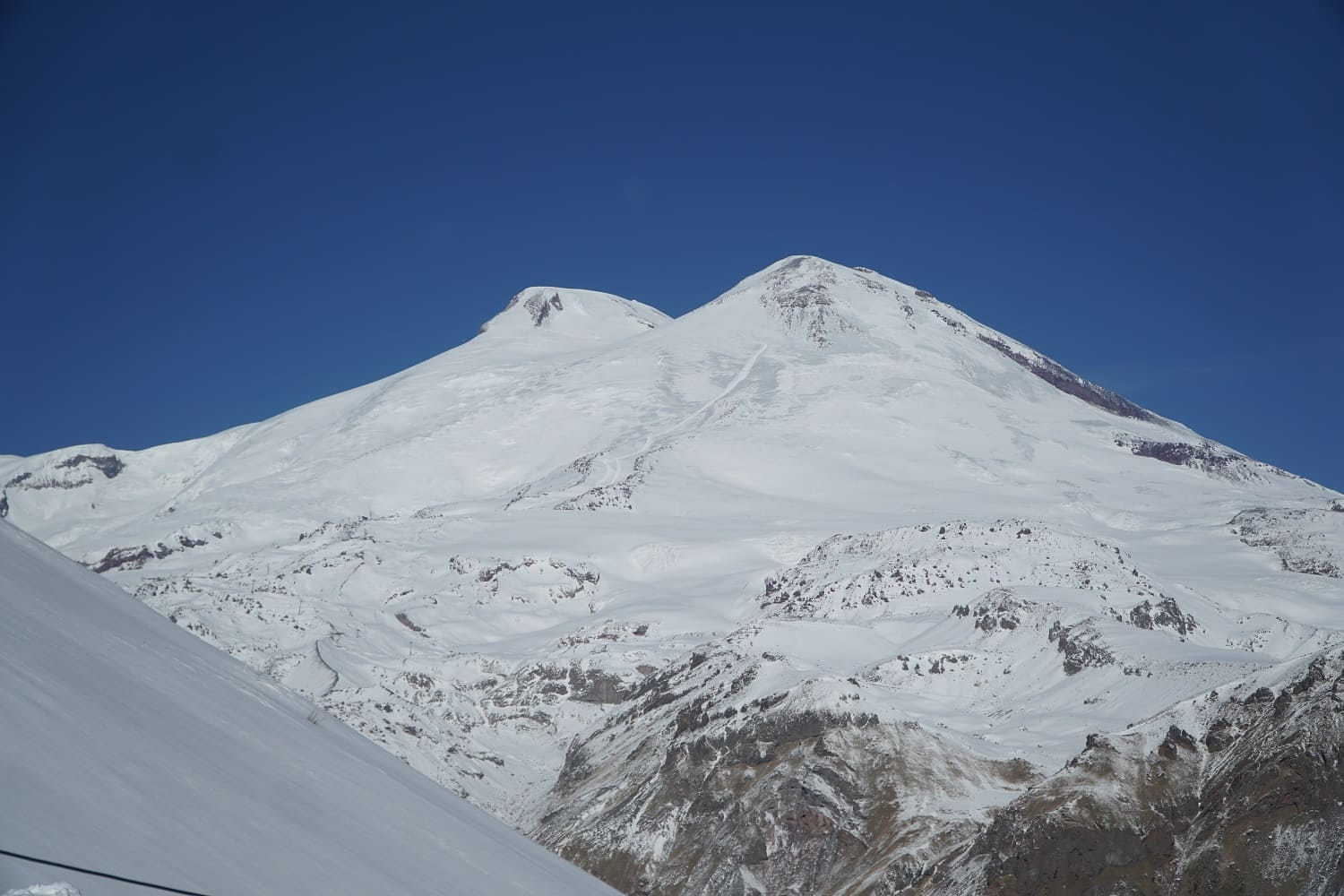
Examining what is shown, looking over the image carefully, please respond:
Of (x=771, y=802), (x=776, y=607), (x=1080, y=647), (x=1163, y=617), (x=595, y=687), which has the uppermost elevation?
(x=1163, y=617)

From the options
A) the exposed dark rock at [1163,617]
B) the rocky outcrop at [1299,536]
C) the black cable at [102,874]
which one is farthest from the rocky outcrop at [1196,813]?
the rocky outcrop at [1299,536]

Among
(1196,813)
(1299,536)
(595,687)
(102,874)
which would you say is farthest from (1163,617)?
(102,874)

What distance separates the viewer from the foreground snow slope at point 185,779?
179 inches

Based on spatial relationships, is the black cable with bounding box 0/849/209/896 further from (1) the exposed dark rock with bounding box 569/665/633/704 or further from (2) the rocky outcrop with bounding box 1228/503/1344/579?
(2) the rocky outcrop with bounding box 1228/503/1344/579

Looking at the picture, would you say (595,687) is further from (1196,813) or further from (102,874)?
(102,874)

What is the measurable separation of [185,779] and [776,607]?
355 ft

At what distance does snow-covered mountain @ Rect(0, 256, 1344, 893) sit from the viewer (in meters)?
58.6

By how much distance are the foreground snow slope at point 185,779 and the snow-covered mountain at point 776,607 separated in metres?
36.1

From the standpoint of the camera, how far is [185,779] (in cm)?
561

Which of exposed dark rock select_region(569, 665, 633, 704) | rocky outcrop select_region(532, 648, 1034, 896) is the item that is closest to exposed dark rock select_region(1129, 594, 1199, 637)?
rocky outcrop select_region(532, 648, 1034, 896)

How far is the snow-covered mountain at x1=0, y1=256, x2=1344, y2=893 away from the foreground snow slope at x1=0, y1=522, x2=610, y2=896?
36.1 metres

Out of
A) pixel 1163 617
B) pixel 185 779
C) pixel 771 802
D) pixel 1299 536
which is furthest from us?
pixel 1299 536

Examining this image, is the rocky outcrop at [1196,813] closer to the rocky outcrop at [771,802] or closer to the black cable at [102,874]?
the rocky outcrop at [771,802]

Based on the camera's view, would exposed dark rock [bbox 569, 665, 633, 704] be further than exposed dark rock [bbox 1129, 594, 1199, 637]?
Yes
